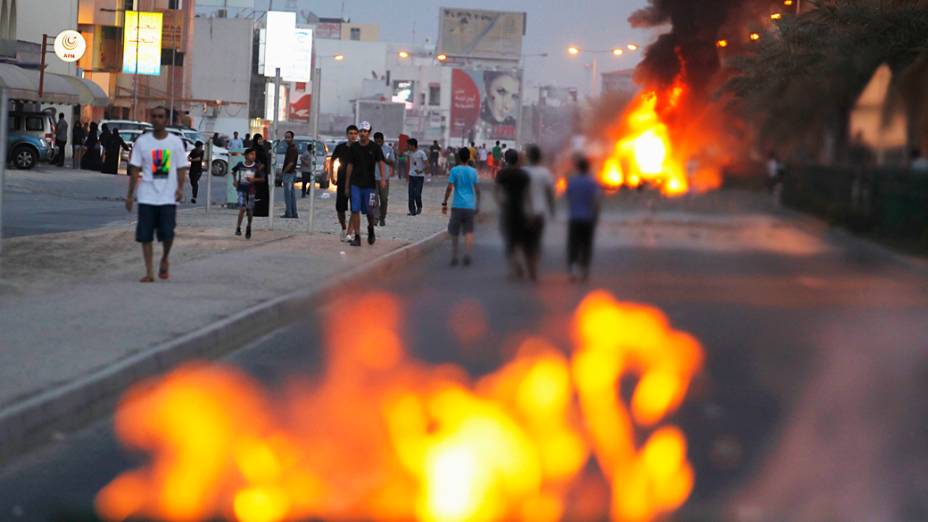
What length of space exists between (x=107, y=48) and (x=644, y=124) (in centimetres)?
5393

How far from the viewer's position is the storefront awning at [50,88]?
44.7 metres

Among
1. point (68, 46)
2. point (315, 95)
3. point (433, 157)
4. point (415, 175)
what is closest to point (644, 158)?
point (315, 95)

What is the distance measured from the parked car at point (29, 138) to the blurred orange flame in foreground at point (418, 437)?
31.5 meters

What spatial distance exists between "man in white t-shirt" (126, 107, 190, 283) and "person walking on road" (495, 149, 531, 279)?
8.79 meters

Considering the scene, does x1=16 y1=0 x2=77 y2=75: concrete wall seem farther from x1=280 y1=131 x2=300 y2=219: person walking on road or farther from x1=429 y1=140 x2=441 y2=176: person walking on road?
x1=280 y1=131 x2=300 y2=219: person walking on road

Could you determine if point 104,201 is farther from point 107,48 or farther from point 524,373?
point 107,48

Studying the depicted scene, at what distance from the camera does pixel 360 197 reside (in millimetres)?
20828

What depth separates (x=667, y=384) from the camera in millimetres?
9891

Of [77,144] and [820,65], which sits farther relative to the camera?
[77,144]

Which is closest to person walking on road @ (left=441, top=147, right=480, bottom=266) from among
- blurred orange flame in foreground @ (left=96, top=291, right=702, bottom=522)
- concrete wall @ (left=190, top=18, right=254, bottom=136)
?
blurred orange flame in foreground @ (left=96, top=291, right=702, bottom=522)

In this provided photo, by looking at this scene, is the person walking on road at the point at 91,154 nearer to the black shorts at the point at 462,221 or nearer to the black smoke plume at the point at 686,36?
the black smoke plume at the point at 686,36

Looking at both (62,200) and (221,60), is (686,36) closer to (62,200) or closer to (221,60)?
(62,200)

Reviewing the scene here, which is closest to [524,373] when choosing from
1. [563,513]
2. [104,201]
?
[563,513]

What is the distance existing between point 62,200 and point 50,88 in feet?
58.1
